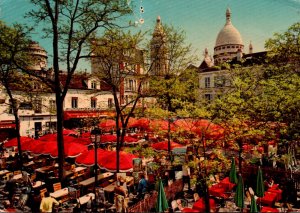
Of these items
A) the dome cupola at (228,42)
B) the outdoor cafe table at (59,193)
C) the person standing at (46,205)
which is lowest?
the outdoor cafe table at (59,193)

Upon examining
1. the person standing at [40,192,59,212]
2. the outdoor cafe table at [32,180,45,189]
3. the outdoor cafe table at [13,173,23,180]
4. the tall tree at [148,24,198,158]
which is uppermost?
the tall tree at [148,24,198,158]

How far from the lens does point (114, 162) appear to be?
551 inches

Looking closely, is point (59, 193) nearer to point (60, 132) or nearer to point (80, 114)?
point (60, 132)

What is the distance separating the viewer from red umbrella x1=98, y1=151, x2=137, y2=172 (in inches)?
532

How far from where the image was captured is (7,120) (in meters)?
33.4

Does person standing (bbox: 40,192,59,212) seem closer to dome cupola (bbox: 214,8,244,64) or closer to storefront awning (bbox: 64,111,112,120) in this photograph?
storefront awning (bbox: 64,111,112,120)

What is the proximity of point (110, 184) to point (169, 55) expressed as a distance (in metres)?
15.6

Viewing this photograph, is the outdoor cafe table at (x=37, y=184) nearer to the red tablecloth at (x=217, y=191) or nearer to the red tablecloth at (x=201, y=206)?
the red tablecloth at (x=201, y=206)

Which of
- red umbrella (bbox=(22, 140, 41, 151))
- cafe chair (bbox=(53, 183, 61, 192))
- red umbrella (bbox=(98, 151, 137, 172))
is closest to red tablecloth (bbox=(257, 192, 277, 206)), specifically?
red umbrella (bbox=(98, 151, 137, 172))

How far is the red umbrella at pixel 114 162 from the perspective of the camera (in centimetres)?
1351

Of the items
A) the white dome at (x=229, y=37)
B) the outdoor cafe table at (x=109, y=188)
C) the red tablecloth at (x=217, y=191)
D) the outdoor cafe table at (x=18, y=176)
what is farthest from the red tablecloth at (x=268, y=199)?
the white dome at (x=229, y=37)

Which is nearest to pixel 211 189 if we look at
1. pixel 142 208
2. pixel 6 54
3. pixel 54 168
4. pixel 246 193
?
pixel 246 193

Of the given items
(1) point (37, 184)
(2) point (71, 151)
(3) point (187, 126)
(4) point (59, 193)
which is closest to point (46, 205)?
(4) point (59, 193)

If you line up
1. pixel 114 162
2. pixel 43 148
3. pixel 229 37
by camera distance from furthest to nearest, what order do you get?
pixel 229 37 → pixel 43 148 → pixel 114 162
